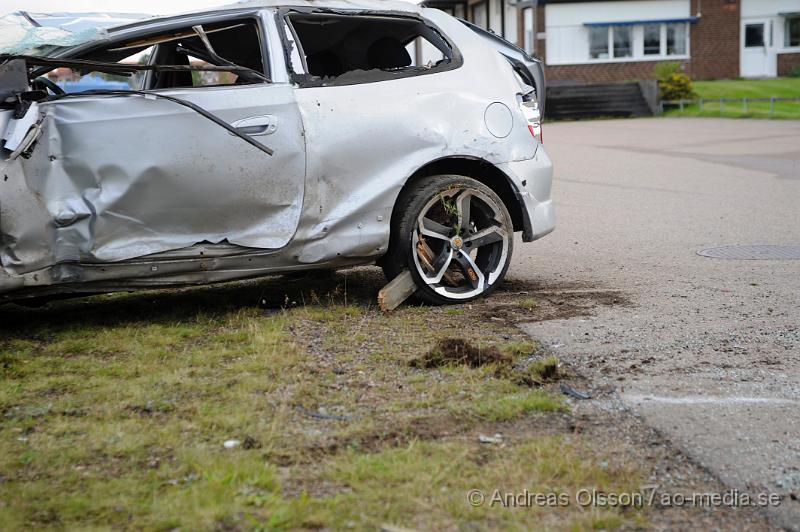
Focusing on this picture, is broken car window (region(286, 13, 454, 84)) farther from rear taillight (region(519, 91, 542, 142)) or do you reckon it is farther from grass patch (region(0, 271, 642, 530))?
grass patch (region(0, 271, 642, 530))

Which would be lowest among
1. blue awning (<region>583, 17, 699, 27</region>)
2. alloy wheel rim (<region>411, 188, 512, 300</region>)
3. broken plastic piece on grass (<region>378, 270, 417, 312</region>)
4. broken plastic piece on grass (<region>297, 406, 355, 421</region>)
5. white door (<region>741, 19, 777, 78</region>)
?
broken plastic piece on grass (<region>297, 406, 355, 421</region>)

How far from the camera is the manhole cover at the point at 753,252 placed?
8.54 meters

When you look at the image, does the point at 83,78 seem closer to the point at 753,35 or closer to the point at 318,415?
the point at 318,415

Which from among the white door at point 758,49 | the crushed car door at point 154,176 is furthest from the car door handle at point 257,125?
the white door at point 758,49

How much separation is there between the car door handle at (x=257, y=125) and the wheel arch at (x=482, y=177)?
3.19ft

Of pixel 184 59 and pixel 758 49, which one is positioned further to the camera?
pixel 758 49

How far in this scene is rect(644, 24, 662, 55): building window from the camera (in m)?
46.8

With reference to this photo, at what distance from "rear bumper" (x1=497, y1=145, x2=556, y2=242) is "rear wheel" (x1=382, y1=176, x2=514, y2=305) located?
5.7 inches

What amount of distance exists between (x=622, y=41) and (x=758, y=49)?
661 cm

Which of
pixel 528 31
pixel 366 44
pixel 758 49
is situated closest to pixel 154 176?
pixel 366 44

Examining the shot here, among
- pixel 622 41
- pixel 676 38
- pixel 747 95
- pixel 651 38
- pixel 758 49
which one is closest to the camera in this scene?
pixel 747 95

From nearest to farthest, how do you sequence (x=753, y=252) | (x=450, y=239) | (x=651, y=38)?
(x=450, y=239) < (x=753, y=252) < (x=651, y=38)

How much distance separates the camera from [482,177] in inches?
275

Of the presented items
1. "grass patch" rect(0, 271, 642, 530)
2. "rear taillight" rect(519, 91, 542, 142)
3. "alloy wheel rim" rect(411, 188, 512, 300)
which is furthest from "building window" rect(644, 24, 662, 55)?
"grass patch" rect(0, 271, 642, 530)
